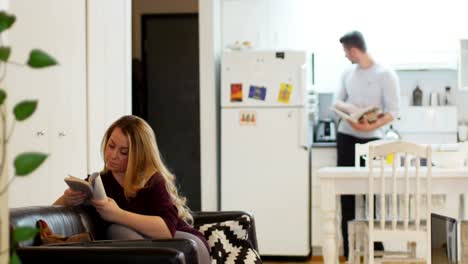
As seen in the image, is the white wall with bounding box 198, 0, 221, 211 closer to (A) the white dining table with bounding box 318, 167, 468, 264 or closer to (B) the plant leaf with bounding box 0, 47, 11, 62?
(A) the white dining table with bounding box 318, 167, 468, 264

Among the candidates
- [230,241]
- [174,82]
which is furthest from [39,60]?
[174,82]

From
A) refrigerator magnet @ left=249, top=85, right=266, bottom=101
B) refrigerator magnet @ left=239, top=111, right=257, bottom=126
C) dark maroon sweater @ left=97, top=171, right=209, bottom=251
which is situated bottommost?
dark maroon sweater @ left=97, top=171, right=209, bottom=251

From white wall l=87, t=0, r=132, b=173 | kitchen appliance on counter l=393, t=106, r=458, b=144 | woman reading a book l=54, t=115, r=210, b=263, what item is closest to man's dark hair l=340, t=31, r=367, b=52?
kitchen appliance on counter l=393, t=106, r=458, b=144

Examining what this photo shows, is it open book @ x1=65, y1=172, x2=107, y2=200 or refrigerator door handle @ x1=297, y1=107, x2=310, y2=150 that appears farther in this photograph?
refrigerator door handle @ x1=297, y1=107, x2=310, y2=150

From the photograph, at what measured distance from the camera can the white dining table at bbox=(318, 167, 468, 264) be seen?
461 centimetres

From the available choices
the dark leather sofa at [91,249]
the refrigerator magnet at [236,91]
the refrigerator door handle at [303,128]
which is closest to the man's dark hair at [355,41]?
the refrigerator door handle at [303,128]

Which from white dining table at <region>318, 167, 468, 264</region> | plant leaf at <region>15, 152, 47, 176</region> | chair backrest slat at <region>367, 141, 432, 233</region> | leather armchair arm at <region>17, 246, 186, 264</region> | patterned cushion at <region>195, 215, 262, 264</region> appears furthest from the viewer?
white dining table at <region>318, 167, 468, 264</region>

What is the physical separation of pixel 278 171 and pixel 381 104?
998 mm

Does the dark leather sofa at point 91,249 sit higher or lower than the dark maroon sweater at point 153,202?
lower

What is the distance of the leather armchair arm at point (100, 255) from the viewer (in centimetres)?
217

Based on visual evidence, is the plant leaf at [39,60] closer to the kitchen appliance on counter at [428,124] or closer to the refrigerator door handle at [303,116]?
the refrigerator door handle at [303,116]

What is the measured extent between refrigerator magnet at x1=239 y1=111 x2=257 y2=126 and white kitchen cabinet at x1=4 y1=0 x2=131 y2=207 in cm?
166

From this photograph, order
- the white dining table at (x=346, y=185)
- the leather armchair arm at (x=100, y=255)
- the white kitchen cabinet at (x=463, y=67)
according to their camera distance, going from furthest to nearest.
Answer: the white kitchen cabinet at (x=463, y=67) → the white dining table at (x=346, y=185) → the leather armchair arm at (x=100, y=255)

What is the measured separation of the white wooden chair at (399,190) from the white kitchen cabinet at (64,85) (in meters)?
1.46
